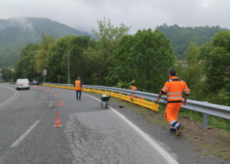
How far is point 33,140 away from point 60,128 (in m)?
1.18

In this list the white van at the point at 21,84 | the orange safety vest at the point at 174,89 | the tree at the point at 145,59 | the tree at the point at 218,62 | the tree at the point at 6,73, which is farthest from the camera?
the tree at the point at 6,73

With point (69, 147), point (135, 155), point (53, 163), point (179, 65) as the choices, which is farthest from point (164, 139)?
point (179, 65)

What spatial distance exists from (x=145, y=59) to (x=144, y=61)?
14.0 inches

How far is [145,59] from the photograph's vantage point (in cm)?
2931

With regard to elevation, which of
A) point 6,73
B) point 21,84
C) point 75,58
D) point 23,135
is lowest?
point 23,135

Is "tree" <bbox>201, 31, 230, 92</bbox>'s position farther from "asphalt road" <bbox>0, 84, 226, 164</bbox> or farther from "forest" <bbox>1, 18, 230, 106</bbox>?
"asphalt road" <bbox>0, 84, 226, 164</bbox>

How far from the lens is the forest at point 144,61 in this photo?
18156 millimetres

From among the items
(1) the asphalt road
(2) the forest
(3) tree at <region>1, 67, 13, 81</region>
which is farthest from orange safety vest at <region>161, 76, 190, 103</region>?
(3) tree at <region>1, 67, 13, 81</region>

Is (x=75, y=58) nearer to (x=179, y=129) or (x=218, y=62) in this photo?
(x=218, y=62)

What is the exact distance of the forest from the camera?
18.2 metres

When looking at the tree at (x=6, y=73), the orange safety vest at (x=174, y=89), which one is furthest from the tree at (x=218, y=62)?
the tree at (x=6, y=73)

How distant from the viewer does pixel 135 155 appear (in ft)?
12.2

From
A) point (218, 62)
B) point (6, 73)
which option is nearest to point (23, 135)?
point (218, 62)

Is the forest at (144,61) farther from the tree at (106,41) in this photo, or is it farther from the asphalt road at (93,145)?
the asphalt road at (93,145)
